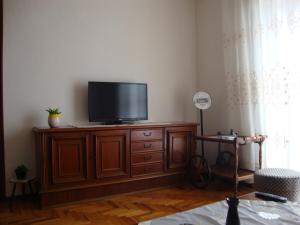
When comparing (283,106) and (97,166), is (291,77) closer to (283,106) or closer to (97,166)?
(283,106)

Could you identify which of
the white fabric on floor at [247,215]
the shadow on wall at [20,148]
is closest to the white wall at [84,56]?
the shadow on wall at [20,148]

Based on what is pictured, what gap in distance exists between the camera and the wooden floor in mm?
2319

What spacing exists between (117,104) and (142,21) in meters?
1.20

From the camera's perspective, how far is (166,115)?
3.71 meters

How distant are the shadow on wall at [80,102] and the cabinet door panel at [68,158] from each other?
1.55ft

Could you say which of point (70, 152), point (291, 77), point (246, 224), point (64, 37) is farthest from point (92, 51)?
point (246, 224)

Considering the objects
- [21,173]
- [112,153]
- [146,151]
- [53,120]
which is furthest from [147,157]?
[21,173]

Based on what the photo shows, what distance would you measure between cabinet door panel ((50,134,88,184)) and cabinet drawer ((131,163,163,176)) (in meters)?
0.57

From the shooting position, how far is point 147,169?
122 inches

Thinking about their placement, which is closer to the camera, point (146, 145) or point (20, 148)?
point (20, 148)

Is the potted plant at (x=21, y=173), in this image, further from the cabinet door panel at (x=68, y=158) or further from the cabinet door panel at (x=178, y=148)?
the cabinet door panel at (x=178, y=148)

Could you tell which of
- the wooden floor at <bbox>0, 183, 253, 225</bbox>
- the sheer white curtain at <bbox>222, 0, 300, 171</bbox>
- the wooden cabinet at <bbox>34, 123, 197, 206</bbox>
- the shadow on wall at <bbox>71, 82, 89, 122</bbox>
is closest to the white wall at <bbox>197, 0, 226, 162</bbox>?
the sheer white curtain at <bbox>222, 0, 300, 171</bbox>

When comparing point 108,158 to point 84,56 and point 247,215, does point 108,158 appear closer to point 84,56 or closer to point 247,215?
point 84,56

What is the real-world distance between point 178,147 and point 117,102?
935 mm
